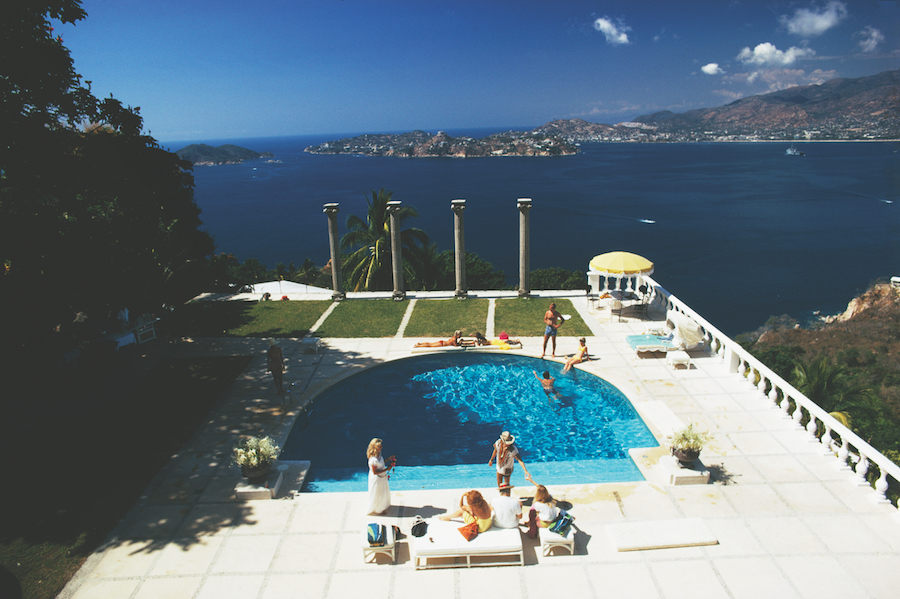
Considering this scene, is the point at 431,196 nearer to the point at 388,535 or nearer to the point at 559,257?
the point at 559,257

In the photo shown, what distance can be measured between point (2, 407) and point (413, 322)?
1295 centimetres

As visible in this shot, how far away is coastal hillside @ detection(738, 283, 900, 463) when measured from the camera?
15516 millimetres

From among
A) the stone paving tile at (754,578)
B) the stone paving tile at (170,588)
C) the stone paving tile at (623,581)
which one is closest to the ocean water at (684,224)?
the stone paving tile at (754,578)

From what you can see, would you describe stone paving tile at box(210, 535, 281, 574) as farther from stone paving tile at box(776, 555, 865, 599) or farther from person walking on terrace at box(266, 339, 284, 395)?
stone paving tile at box(776, 555, 865, 599)

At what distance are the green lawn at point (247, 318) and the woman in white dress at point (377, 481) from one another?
11.7 m

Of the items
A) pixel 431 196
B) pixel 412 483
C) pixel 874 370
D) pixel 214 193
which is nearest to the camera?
pixel 412 483

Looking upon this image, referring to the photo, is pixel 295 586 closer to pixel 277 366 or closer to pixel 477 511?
pixel 477 511

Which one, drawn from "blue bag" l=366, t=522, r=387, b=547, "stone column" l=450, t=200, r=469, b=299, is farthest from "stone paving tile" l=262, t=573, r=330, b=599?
"stone column" l=450, t=200, r=469, b=299

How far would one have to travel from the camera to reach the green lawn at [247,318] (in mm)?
21328

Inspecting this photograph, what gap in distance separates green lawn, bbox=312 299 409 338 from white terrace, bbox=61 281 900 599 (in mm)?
6987

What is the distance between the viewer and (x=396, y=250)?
2416 centimetres

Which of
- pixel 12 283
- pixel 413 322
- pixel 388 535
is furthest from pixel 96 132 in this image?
pixel 388 535

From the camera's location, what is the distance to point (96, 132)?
17.0 meters

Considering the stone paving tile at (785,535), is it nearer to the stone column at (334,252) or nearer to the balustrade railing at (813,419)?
the balustrade railing at (813,419)
